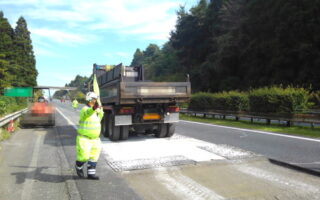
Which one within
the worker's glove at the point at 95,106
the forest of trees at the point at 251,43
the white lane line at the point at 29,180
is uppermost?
the forest of trees at the point at 251,43

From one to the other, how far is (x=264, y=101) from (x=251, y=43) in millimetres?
25205

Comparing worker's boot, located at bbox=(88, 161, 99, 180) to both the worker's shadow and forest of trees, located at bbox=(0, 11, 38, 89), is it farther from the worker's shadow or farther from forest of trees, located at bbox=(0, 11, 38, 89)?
forest of trees, located at bbox=(0, 11, 38, 89)

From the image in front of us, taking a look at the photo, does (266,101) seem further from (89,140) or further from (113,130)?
(89,140)

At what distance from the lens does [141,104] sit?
988 centimetres

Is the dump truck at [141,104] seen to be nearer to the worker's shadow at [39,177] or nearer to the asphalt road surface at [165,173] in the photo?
the asphalt road surface at [165,173]

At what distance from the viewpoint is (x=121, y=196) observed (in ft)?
15.9

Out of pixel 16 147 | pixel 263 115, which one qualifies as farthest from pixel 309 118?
pixel 16 147

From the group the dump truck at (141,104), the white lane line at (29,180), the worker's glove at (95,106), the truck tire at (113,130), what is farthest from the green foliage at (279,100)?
→ the worker's glove at (95,106)

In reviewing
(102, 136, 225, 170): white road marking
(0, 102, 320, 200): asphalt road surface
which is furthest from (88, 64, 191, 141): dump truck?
(0, 102, 320, 200): asphalt road surface

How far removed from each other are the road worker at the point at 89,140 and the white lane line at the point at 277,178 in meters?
3.02

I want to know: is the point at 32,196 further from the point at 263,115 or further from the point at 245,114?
the point at 245,114

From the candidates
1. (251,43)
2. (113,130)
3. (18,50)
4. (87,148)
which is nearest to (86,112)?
(87,148)

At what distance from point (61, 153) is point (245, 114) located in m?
13.9

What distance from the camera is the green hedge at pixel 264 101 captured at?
16156 mm
